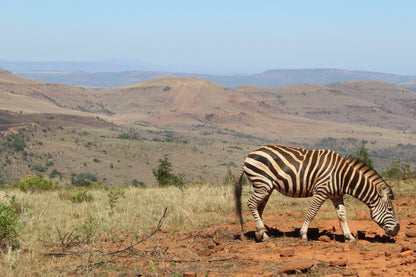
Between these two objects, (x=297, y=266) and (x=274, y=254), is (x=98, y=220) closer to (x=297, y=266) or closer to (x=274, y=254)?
(x=274, y=254)

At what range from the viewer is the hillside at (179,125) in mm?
55500

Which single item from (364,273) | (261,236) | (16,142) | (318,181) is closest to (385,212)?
(318,181)

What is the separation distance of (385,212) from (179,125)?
116983 mm

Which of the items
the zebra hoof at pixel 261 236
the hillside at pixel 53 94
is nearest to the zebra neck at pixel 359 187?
the zebra hoof at pixel 261 236

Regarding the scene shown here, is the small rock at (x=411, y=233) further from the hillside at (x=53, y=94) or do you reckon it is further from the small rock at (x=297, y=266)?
the hillside at (x=53, y=94)

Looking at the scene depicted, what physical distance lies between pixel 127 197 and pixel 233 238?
5.64 meters

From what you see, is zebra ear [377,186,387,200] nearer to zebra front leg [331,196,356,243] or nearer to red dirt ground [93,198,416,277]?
zebra front leg [331,196,356,243]

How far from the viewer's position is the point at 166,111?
452ft

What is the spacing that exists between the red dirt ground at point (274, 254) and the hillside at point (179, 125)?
1827 centimetres

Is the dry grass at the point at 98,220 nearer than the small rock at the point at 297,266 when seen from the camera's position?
No

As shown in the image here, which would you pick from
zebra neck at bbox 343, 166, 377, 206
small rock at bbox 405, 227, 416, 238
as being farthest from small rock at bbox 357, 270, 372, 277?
small rock at bbox 405, 227, 416, 238

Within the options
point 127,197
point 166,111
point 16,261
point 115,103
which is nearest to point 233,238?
point 16,261

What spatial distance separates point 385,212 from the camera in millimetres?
7816

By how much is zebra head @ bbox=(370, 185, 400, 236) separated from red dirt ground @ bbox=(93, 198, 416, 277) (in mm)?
292
